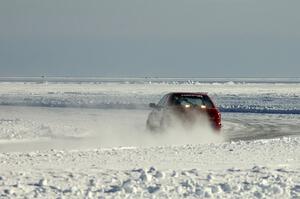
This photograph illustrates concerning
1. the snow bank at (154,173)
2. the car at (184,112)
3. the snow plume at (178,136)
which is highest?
the car at (184,112)

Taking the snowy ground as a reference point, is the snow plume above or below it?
above

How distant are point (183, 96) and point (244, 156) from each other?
19.6 feet

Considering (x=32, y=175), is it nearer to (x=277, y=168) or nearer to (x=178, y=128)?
(x=277, y=168)

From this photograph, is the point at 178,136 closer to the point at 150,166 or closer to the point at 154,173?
the point at 150,166

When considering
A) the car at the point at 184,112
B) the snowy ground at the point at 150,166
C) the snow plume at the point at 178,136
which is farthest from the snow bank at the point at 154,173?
the car at the point at 184,112

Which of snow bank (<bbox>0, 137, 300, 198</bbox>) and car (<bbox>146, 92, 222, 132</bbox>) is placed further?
car (<bbox>146, 92, 222, 132</bbox>)

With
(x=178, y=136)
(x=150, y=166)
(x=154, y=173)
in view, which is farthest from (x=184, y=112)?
(x=154, y=173)

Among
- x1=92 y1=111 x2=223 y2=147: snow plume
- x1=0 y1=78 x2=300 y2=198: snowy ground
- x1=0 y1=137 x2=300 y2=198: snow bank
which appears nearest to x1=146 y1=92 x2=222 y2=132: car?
x1=92 y1=111 x2=223 y2=147: snow plume

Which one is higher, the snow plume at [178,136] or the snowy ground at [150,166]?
the snow plume at [178,136]

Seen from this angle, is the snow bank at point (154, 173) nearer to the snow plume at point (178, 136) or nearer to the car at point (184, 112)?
the snow plume at point (178, 136)

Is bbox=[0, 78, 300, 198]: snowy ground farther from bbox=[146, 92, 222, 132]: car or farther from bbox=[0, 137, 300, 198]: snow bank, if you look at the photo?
bbox=[146, 92, 222, 132]: car

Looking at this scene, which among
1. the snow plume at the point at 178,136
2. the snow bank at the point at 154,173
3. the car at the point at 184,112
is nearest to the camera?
the snow bank at the point at 154,173

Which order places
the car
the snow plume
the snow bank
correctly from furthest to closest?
the car
the snow plume
the snow bank

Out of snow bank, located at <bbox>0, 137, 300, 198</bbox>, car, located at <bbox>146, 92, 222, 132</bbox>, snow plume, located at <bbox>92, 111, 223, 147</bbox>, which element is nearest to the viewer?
snow bank, located at <bbox>0, 137, 300, 198</bbox>
